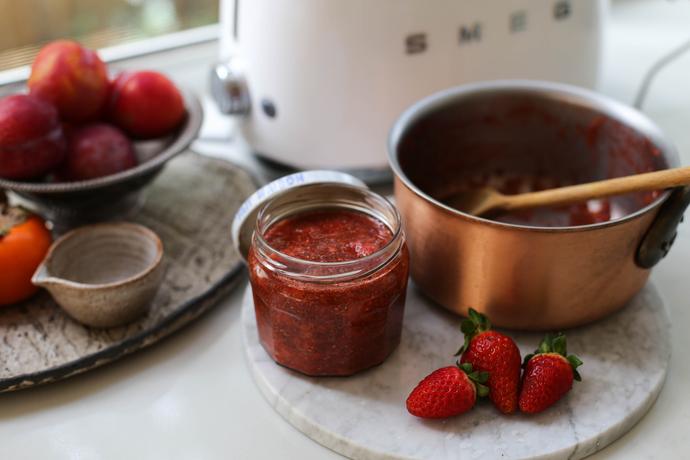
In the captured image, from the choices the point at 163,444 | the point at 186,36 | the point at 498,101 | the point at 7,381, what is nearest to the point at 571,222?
the point at 498,101

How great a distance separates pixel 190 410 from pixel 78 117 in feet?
1.42

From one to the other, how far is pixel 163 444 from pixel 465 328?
12.6 inches

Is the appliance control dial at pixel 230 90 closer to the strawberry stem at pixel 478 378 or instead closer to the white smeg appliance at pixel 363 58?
the white smeg appliance at pixel 363 58

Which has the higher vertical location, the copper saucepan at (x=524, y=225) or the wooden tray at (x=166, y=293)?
the copper saucepan at (x=524, y=225)

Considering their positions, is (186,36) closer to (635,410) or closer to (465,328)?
(465,328)

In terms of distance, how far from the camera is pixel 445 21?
2.91 feet

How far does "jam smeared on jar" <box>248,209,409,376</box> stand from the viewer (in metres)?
0.67

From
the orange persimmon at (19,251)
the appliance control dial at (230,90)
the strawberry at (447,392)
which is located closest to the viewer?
the strawberry at (447,392)

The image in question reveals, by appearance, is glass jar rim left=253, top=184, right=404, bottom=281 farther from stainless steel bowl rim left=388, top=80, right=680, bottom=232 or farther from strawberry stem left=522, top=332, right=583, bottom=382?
strawberry stem left=522, top=332, right=583, bottom=382

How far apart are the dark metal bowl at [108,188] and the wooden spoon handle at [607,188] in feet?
1.42

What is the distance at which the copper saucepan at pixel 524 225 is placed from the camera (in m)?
0.69

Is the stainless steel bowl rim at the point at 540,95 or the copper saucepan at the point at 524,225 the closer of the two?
the copper saucepan at the point at 524,225

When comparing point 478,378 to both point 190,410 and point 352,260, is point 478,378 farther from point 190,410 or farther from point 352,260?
point 190,410

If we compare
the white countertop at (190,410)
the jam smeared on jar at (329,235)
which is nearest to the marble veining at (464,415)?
the white countertop at (190,410)
